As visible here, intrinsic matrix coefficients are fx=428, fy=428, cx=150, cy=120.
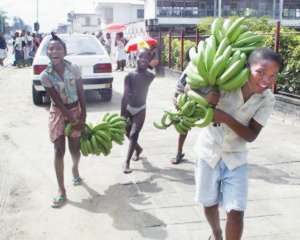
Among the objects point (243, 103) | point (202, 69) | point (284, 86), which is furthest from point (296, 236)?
point (284, 86)

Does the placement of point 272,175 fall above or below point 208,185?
below

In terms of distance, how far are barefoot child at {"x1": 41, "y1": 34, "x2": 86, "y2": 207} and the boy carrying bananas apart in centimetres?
186

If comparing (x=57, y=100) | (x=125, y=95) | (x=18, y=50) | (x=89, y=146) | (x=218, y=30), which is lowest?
(x=18, y=50)

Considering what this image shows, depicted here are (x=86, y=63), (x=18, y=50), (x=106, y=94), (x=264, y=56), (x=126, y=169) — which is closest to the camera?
(x=264, y=56)

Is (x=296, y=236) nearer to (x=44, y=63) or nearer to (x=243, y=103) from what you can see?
(x=243, y=103)

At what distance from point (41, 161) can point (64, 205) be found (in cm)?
182

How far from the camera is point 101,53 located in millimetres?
10758

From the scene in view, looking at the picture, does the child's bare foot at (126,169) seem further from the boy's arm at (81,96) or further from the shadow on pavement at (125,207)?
the boy's arm at (81,96)

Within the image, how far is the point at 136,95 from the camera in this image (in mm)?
5547


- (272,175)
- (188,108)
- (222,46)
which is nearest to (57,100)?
(188,108)

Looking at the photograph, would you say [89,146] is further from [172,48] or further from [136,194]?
A: [172,48]


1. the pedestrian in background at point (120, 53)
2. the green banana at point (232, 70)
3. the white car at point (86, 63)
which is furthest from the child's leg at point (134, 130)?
the pedestrian in background at point (120, 53)

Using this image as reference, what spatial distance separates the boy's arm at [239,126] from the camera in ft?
9.54

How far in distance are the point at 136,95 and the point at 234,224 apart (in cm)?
281
